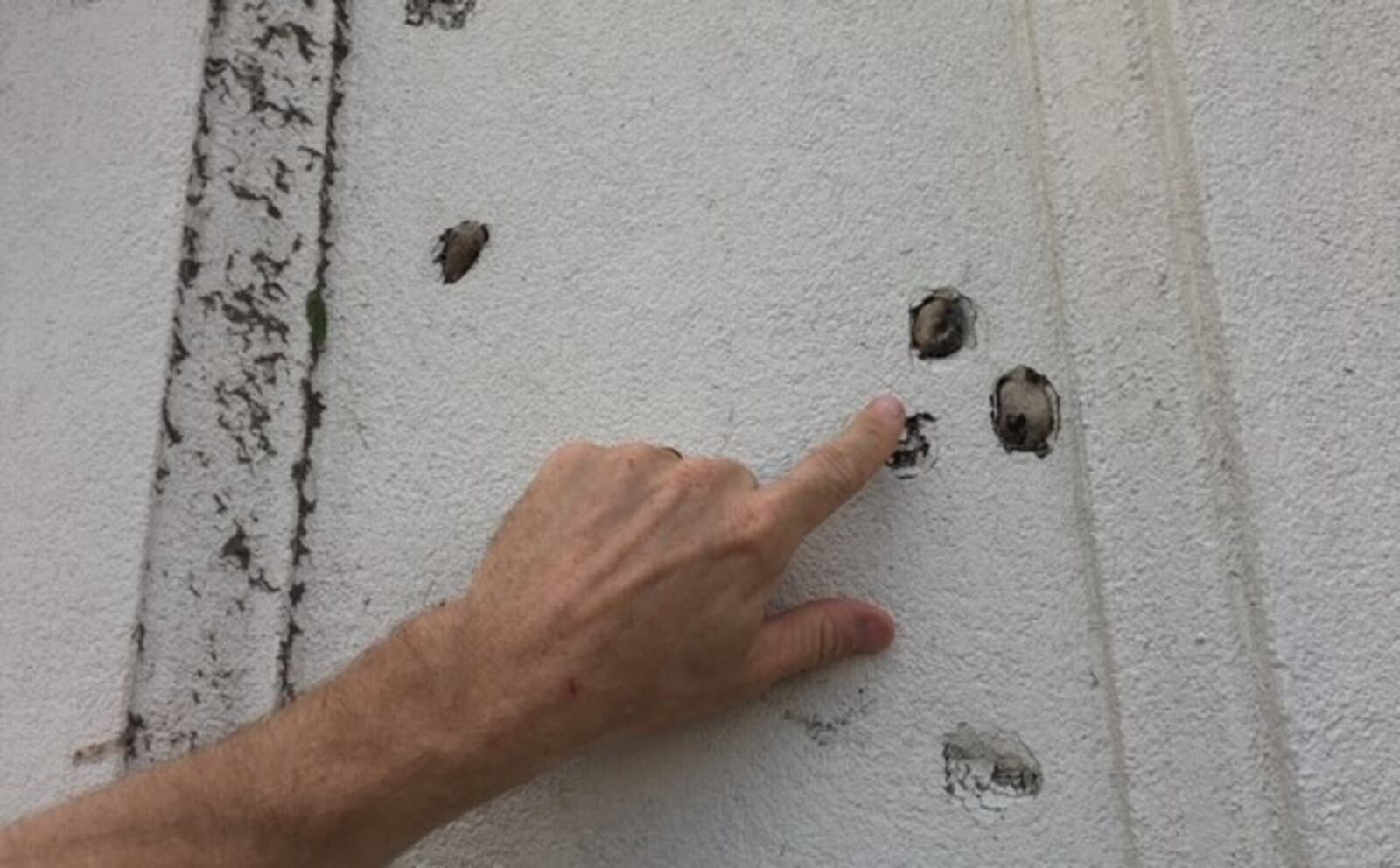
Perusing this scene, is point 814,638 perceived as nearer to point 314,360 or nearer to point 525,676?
point 525,676

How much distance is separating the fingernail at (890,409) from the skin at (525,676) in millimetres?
35


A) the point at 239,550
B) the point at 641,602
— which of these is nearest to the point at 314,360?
the point at 239,550

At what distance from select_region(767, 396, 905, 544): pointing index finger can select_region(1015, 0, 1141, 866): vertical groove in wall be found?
14 cm

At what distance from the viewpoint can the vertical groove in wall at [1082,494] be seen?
1.11 meters

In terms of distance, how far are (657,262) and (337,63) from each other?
1.42ft

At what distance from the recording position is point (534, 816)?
1.24 meters

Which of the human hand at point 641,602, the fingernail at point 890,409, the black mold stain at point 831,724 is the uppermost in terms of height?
the fingernail at point 890,409

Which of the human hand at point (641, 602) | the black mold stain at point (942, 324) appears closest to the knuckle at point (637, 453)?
the human hand at point (641, 602)

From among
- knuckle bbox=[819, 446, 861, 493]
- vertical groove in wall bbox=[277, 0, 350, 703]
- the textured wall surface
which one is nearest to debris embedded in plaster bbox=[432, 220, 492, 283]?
the textured wall surface

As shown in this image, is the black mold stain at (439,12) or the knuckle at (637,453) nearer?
the knuckle at (637,453)

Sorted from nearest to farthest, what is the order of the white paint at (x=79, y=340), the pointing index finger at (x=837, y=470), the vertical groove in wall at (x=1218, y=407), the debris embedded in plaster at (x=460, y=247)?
the vertical groove in wall at (x=1218, y=407)
the pointing index finger at (x=837, y=470)
the white paint at (x=79, y=340)
the debris embedded in plaster at (x=460, y=247)

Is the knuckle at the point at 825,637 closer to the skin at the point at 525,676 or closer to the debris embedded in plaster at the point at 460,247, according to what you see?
the skin at the point at 525,676

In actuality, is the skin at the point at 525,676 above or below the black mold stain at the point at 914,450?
below

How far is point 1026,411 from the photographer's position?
1225mm
